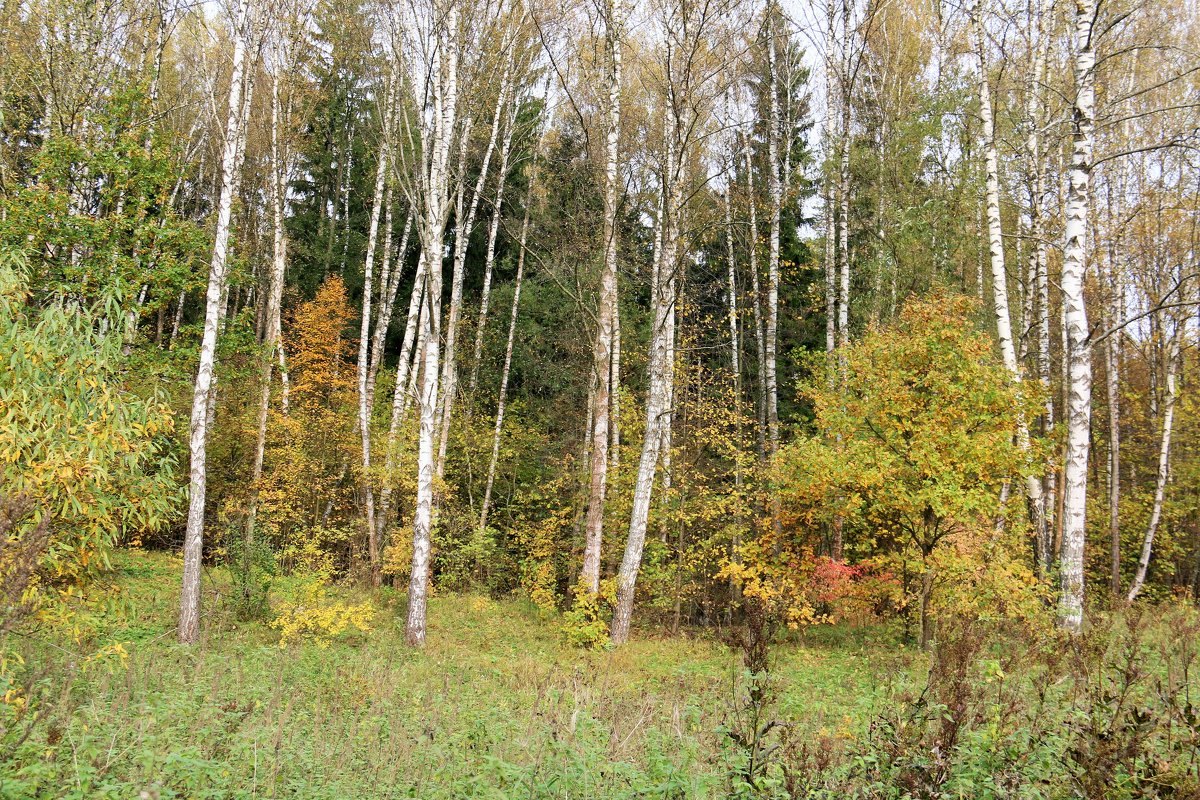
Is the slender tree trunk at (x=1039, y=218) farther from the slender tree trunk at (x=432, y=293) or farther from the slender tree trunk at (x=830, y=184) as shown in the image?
the slender tree trunk at (x=432, y=293)

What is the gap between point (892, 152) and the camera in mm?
17438

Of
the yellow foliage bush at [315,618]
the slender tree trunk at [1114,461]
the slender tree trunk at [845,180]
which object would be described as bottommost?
the yellow foliage bush at [315,618]

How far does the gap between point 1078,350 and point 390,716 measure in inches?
322

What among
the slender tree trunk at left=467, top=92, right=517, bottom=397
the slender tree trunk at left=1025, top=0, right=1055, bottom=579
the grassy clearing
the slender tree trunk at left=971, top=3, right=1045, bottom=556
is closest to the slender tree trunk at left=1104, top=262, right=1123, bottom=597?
the slender tree trunk at left=1025, top=0, right=1055, bottom=579

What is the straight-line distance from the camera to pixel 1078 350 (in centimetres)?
757

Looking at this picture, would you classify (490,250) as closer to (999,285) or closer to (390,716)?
(999,285)

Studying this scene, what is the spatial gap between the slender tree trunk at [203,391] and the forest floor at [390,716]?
495 mm

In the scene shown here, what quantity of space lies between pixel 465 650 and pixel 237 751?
19.8 ft

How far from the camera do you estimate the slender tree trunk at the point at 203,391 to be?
8.19 meters

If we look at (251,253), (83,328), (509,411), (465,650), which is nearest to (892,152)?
(509,411)

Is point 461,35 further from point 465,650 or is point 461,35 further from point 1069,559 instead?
point 1069,559

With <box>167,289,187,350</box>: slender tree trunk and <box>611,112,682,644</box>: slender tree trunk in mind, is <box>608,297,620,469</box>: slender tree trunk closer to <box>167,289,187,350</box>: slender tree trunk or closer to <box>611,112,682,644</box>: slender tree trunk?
<box>611,112,682,644</box>: slender tree trunk

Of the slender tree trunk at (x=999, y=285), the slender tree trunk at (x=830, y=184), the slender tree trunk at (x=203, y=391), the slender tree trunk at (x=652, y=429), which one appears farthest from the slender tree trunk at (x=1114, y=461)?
the slender tree trunk at (x=203, y=391)

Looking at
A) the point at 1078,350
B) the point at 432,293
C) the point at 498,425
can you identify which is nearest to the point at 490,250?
the point at 498,425
